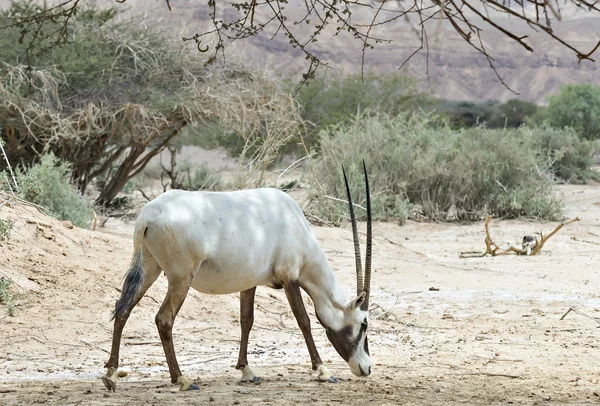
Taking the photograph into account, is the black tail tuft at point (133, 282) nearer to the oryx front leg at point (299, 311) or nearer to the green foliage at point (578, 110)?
the oryx front leg at point (299, 311)

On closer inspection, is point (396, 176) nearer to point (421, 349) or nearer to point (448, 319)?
point (448, 319)

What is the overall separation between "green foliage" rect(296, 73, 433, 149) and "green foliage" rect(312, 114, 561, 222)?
15228 millimetres

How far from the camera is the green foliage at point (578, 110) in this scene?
117 ft

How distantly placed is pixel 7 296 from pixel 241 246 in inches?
100

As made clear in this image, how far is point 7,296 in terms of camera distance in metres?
6.96

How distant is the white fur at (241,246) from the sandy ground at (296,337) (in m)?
0.55

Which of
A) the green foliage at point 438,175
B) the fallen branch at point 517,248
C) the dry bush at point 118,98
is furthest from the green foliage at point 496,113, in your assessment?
Result: the fallen branch at point 517,248

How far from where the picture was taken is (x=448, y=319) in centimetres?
798

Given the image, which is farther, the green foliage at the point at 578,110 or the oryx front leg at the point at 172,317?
the green foliage at the point at 578,110

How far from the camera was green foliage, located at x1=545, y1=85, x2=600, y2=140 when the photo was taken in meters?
35.7

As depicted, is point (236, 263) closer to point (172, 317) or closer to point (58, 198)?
point (172, 317)

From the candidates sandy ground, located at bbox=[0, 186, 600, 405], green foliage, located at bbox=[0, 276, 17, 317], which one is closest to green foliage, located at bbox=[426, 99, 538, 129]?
sandy ground, located at bbox=[0, 186, 600, 405]

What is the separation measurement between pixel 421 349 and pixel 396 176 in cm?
1066

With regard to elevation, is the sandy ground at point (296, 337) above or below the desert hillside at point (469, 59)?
below
